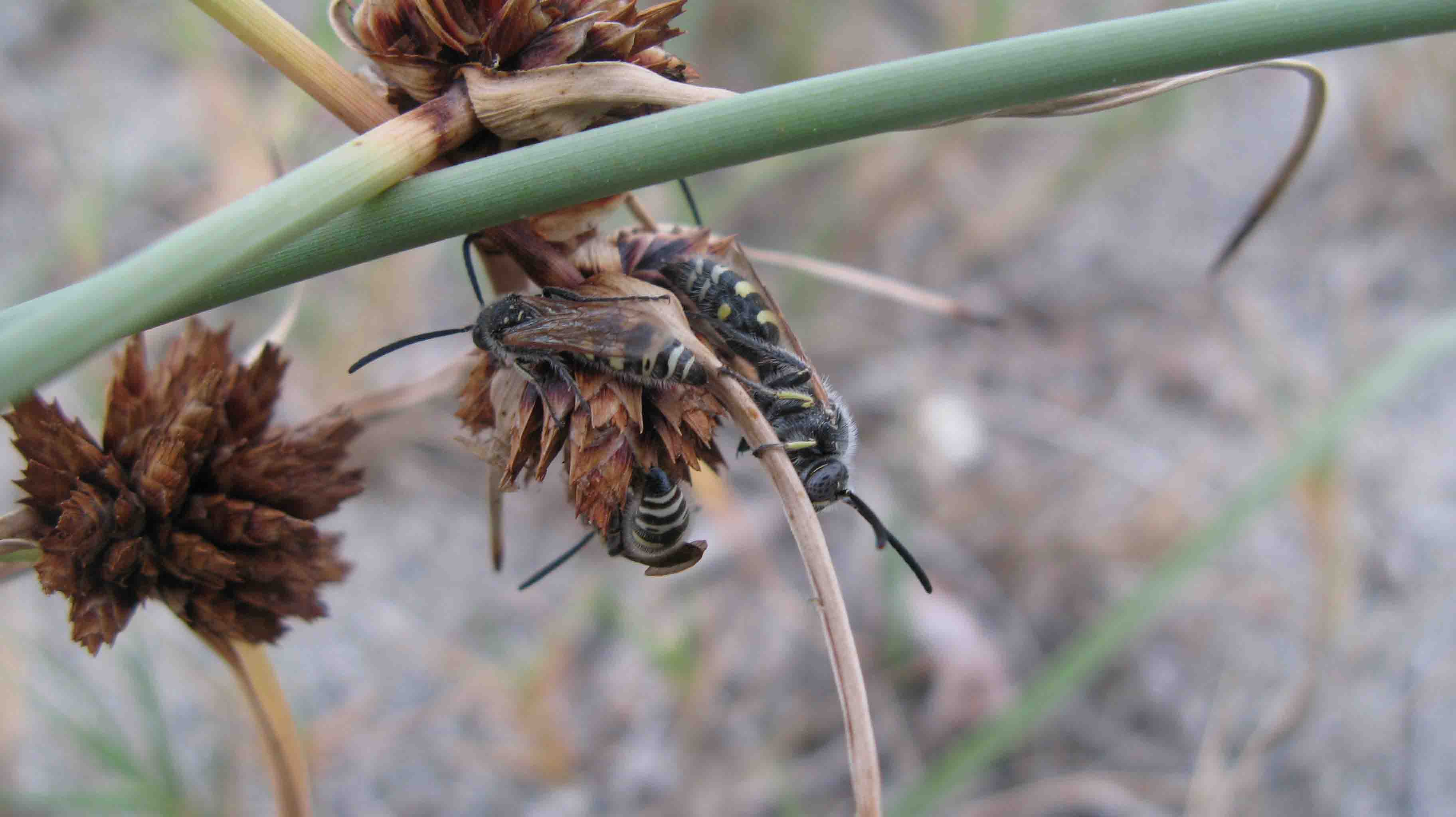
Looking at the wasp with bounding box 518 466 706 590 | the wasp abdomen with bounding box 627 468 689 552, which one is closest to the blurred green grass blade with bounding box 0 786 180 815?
the wasp with bounding box 518 466 706 590

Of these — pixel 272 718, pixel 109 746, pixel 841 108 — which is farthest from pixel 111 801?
pixel 841 108

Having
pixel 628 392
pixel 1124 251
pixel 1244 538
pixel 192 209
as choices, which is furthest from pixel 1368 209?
pixel 192 209

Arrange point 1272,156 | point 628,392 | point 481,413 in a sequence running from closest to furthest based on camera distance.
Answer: point 628,392
point 481,413
point 1272,156

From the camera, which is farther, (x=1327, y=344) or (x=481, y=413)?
(x=1327, y=344)

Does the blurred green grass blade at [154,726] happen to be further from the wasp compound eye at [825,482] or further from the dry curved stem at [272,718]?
the wasp compound eye at [825,482]

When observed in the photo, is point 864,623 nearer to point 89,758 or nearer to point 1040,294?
point 1040,294

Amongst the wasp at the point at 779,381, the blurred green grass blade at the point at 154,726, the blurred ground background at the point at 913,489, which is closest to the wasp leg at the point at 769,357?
the wasp at the point at 779,381

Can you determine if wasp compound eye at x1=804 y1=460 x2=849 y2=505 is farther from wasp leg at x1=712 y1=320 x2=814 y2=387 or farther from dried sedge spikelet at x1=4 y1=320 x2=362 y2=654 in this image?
dried sedge spikelet at x1=4 y1=320 x2=362 y2=654

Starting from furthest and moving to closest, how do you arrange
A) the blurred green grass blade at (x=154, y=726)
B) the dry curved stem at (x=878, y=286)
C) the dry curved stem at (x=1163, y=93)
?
the blurred green grass blade at (x=154, y=726), the dry curved stem at (x=878, y=286), the dry curved stem at (x=1163, y=93)
